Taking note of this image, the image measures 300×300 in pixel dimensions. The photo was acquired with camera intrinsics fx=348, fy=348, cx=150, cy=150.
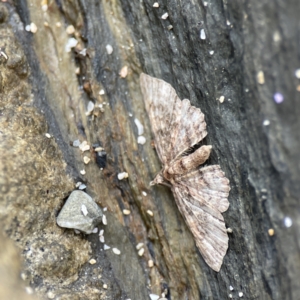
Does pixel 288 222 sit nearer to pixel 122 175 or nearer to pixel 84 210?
pixel 122 175

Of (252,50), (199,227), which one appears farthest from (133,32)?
(199,227)

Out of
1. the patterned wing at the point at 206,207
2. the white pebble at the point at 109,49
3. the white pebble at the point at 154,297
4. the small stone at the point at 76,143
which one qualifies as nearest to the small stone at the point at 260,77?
the patterned wing at the point at 206,207

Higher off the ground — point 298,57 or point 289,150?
point 298,57

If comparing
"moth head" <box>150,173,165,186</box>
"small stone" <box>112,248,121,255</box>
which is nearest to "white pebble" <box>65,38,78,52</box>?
"moth head" <box>150,173,165,186</box>

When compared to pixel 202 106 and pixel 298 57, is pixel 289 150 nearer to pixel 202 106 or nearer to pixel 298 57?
pixel 298 57

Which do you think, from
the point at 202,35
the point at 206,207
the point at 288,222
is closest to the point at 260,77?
the point at 202,35

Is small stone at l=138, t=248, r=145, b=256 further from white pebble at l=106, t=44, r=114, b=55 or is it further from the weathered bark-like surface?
white pebble at l=106, t=44, r=114, b=55

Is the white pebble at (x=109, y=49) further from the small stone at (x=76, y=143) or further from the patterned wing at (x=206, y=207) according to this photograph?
the patterned wing at (x=206, y=207)

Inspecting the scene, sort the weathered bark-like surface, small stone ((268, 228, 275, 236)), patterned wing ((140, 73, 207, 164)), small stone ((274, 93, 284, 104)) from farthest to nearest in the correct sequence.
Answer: patterned wing ((140, 73, 207, 164)) → small stone ((268, 228, 275, 236)) → the weathered bark-like surface → small stone ((274, 93, 284, 104))
